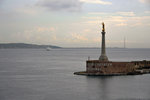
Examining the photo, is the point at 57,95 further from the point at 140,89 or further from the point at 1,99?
the point at 140,89

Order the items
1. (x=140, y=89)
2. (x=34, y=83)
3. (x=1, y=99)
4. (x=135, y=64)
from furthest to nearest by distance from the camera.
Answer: (x=135, y=64), (x=34, y=83), (x=140, y=89), (x=1, y=99)

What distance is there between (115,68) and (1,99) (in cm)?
2977

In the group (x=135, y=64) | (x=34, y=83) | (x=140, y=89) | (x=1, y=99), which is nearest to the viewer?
(x=1, y=99)

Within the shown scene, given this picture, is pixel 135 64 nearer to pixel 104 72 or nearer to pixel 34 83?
pixel 104 72

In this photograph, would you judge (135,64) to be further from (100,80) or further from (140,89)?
(140,89)

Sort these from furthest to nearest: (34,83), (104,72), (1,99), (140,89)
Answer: (104,72)
(34,83)
(140,89)
(1,99)

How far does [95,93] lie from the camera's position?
43.2 m

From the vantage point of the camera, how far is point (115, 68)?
6269 centimetres

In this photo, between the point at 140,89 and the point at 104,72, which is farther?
the point at 104,72

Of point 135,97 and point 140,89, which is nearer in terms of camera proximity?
point 135,97

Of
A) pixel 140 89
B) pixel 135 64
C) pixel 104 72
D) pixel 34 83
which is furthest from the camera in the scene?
pixel 135 64

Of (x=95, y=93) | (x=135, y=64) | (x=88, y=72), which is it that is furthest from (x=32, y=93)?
(x=135, y=64)

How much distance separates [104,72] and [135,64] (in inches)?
427

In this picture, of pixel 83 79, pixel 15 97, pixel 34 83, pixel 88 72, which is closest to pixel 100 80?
pixel 83 79
